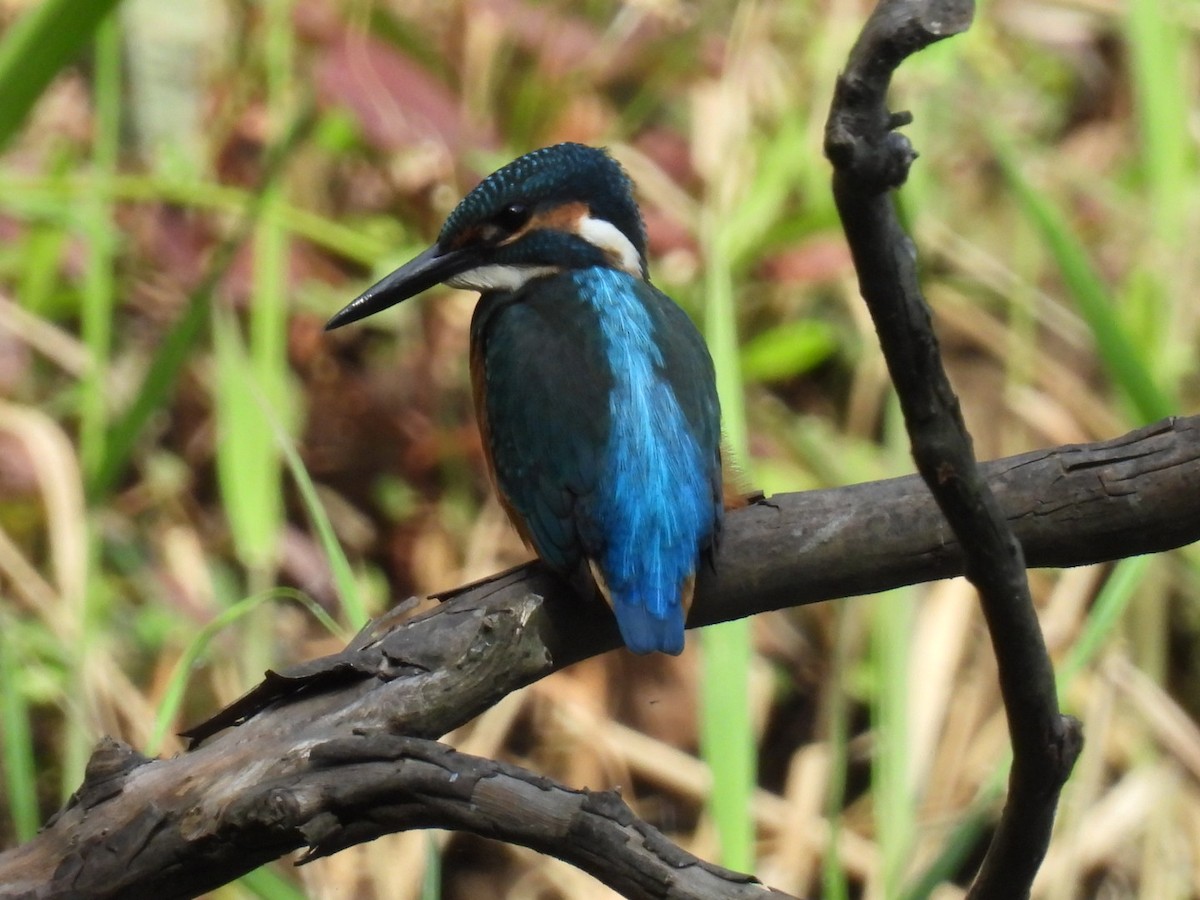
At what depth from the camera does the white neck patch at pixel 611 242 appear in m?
1.91

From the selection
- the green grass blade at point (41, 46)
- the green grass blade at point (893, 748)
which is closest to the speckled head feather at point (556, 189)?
the green grass blade at point (41, 46)

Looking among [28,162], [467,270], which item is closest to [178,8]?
[28,162]

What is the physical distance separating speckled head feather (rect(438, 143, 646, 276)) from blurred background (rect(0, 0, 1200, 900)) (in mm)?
345

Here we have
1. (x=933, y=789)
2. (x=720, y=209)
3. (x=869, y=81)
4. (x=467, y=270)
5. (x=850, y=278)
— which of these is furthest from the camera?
(x=850, y=278)

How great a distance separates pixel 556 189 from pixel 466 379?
101 centimetres

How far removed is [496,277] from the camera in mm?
1848

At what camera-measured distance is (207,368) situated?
2.81 metres

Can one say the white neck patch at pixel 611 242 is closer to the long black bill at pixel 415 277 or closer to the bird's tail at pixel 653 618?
the long black bill at pixel 415 277

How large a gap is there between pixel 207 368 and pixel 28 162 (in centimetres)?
54

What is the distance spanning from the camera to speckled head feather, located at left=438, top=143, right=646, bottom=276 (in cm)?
183

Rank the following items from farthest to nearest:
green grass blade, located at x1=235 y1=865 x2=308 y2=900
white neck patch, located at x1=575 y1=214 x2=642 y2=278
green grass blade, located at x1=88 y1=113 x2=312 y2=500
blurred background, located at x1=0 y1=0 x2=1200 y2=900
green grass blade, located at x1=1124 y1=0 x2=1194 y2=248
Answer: green grass blade, located at x1=1124 y1=0 x2=1194 y2=248, blurred background, located at x1=0 y1=0 x2=1200 y2=900, white neck patch, located at x1=575 y1=214 x2=642 y2=278, green grass blade, located at x1=88 y1=113 x2=312 y2=500, green grass blade, located at x1=235 y1=865 x2=308 y2=900

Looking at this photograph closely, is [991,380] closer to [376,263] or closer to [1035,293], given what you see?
[1035,293]

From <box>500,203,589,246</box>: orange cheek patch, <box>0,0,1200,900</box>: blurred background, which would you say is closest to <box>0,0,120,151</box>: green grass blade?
<box>500,203,589,246</box>: orange cheek patch

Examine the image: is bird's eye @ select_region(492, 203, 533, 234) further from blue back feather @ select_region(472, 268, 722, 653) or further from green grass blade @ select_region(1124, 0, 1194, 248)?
green grass blade @ select_region(1124, 0, 1194, 248)
